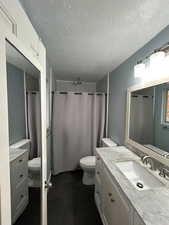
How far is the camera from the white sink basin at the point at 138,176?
1.08 meters

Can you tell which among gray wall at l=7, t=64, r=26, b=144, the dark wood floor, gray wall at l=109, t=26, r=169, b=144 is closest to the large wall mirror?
gray wall at l=109, t=26, r=169, b=144

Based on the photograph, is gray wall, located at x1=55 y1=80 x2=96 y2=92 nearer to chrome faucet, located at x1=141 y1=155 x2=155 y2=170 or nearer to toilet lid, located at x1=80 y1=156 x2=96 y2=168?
toilet lid, located at x1=80 y1=156 x2=96 y2=168

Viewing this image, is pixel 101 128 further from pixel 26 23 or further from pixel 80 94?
pixel 26 23

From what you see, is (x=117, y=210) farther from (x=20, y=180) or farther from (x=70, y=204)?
(x=70, y=204)

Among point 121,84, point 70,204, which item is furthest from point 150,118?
point 70,204

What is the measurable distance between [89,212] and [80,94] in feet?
7.03

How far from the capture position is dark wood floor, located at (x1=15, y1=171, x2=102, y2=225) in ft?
4.77

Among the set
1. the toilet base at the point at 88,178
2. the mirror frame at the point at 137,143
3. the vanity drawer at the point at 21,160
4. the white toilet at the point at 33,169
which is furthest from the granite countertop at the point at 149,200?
the toilet base at the point at 88,178

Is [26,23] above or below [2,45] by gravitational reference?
above

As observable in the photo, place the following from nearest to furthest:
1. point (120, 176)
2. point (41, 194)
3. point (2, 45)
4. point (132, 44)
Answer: point (2, 45) → point (41, 194) → point (120, 176) → point (132, 44)

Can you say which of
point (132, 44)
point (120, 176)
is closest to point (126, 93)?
point (132, 44)

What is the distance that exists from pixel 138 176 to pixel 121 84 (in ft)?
5.04

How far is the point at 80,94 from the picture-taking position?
2.62 meters

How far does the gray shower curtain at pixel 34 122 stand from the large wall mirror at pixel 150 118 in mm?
1288
